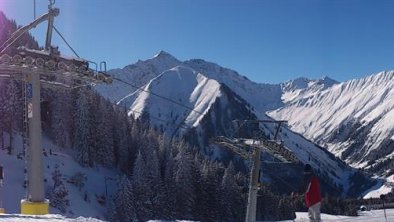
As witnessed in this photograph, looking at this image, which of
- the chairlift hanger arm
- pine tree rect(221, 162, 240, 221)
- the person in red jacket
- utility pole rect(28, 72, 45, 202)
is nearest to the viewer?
the person in red jacket

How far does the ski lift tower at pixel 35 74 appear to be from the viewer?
2117 centimetres

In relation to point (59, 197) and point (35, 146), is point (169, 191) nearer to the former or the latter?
point (59, 197)

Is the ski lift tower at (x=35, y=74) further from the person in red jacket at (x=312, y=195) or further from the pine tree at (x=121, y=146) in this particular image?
the pine tree at (x=121, y=146)

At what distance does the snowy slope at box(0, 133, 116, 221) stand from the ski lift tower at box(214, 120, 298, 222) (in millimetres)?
33741

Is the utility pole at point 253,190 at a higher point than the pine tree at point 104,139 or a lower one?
lower

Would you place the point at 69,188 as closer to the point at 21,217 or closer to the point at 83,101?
the point at 83,101

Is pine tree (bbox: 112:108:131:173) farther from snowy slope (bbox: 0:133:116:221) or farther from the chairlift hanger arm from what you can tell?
the chairlift hanger arm

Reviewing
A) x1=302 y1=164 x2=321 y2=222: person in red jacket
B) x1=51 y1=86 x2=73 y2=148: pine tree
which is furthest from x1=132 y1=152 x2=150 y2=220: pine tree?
x1=302 y1=164 x2=321 y2=222: person in red jacket

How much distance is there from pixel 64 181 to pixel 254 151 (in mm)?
54916

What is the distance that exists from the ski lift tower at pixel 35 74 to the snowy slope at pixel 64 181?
41491 millimetres

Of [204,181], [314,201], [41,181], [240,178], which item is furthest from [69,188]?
[314,201]

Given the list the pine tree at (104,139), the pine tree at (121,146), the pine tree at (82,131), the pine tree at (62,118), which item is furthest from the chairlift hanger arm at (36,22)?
the pine tree at (121,146)

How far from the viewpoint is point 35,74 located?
21.3 meters

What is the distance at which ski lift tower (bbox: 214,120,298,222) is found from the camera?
30984 millimetres
